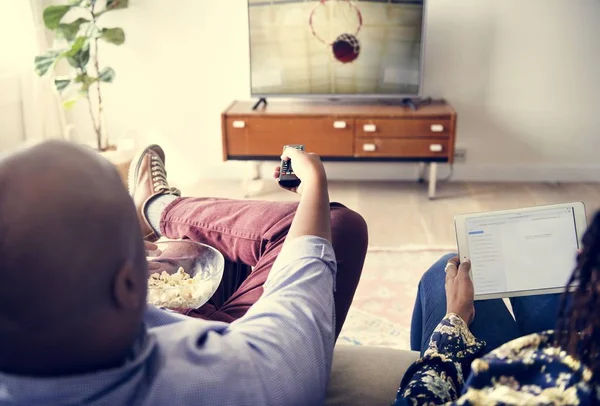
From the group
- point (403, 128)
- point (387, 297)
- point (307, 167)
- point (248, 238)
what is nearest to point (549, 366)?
point (307, 167)

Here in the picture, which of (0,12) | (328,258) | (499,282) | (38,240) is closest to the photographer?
(38,240)

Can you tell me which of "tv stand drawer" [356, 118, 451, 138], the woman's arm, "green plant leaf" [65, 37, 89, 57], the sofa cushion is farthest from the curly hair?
"green plant leaf" [65, 37, 89, 57]

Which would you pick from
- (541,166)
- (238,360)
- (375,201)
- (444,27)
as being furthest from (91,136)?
(238,360)

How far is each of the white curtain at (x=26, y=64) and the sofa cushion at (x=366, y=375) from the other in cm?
269

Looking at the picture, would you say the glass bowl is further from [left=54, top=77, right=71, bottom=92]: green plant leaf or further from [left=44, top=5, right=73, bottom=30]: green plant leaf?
[left=44, top=5, right=73, bottom=30]: green plant leaf

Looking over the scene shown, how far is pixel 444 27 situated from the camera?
11.0 feet

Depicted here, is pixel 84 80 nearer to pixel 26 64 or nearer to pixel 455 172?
pixel 26 64

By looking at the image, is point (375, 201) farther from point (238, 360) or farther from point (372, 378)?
point (238, 360)

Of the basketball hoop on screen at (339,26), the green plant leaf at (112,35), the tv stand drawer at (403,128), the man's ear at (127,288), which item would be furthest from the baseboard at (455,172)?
the man's ear at (127,288)

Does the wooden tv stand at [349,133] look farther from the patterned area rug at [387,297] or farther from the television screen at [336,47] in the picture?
the patterned area rug at [387,297]

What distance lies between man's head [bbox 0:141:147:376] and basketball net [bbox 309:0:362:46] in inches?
112

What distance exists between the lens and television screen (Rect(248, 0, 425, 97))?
318 centimetres

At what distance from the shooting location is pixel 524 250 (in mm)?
1131

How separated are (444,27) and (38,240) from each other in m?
3.22
